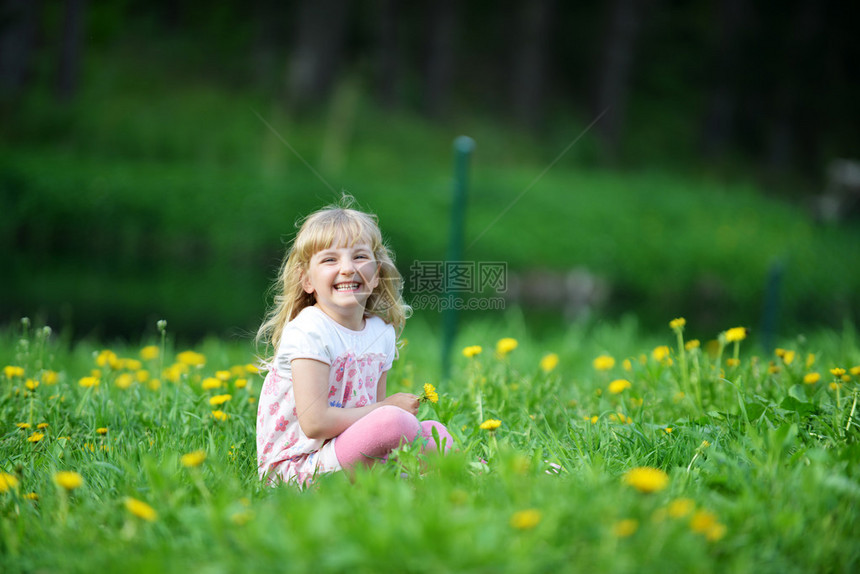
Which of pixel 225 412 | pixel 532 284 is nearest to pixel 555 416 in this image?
pixel 225 412

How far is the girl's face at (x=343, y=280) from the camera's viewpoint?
2082 mm

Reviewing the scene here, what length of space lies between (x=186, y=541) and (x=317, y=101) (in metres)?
15.1

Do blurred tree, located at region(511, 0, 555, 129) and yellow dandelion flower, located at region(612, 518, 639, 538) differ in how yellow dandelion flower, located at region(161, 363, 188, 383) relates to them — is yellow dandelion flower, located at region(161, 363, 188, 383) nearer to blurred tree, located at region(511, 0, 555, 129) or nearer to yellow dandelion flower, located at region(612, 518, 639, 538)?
yellow dandelion flower, located at region(612, 518, 639, 538)

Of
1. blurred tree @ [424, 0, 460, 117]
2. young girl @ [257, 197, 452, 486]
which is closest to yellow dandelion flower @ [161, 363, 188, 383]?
young girl @ [257, 197, 452, 486]

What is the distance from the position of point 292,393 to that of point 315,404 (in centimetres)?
13

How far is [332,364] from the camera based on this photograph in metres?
2.04

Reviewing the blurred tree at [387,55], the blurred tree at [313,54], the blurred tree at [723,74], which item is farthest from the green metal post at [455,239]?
the blurred tree at [723,74]

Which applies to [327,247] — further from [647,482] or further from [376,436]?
[647,482]

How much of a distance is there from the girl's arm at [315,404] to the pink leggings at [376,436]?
0.04 meters

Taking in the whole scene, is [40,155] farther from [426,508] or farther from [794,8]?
[794,8]

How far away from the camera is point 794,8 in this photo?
20.7 meters

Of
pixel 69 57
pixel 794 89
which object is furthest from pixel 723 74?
pixel 69 57

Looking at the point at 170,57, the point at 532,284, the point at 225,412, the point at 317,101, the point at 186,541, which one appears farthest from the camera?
the point at 170,57

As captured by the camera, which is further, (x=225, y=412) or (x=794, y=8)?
(x=794, y=8)
